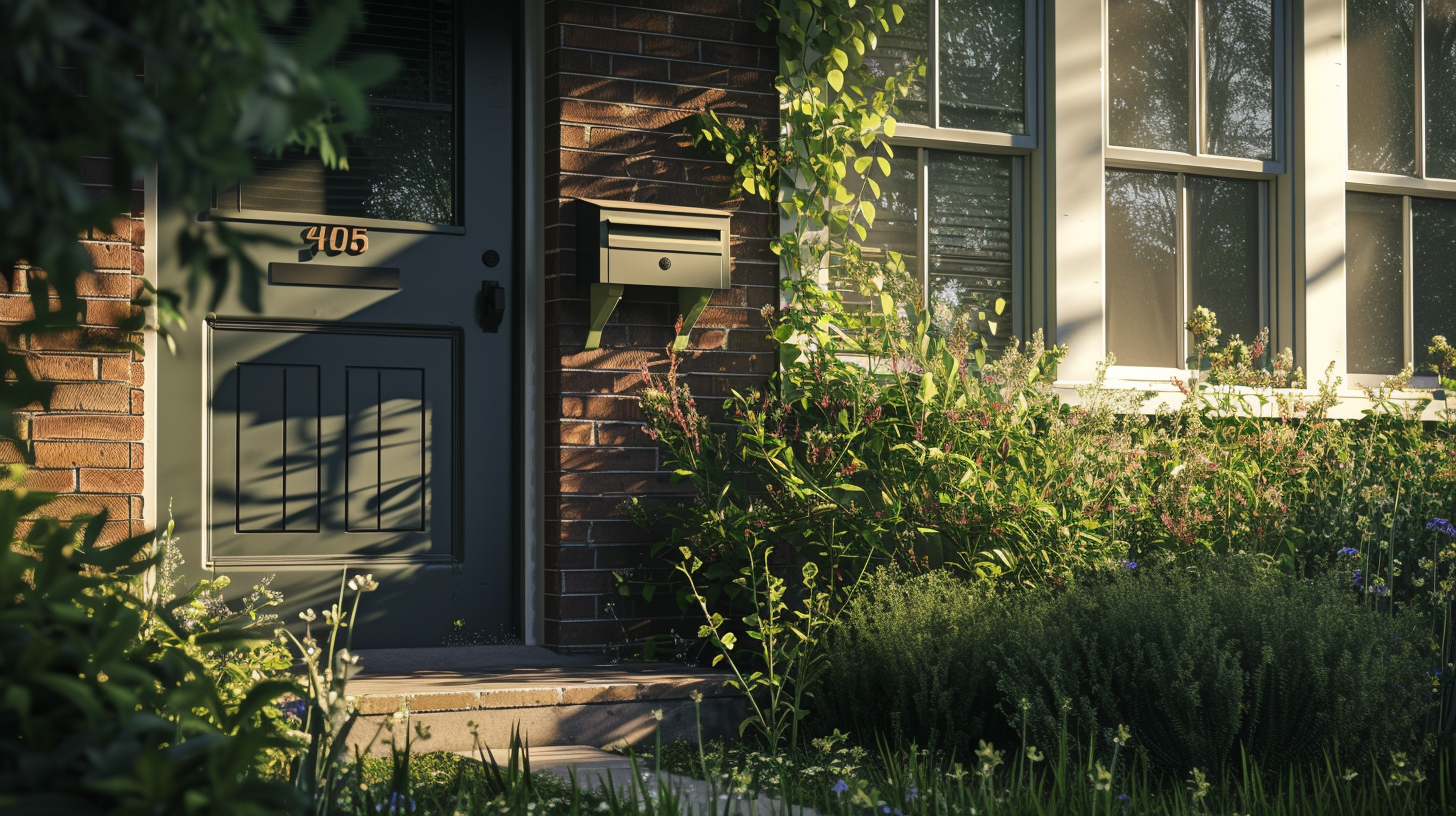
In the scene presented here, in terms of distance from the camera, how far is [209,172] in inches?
37.4

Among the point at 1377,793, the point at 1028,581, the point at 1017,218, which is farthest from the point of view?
the point at 1017,218

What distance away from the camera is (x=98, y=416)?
3.65 metres

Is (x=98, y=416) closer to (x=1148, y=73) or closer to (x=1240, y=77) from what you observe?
(x=1148, y=73)

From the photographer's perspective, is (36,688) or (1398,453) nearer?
(36,688)

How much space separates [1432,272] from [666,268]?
3.62m

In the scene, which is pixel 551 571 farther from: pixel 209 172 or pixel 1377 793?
pixel 209 172

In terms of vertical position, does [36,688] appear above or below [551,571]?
above

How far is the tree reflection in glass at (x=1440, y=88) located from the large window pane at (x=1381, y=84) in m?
0.09

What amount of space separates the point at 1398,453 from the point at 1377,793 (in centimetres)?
222

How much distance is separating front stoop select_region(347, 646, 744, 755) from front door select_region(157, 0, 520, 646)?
35cm

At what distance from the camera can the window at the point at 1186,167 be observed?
5016mm

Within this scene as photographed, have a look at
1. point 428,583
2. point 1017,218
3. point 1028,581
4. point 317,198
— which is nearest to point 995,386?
point 1028,581

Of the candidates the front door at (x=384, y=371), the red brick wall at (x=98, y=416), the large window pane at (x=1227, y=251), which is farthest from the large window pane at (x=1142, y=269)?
the red brick wall at (x=98, y=416)

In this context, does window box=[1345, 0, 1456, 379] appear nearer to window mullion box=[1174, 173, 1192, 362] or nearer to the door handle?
window mullion box=[1174, 173, 1192, 362]
